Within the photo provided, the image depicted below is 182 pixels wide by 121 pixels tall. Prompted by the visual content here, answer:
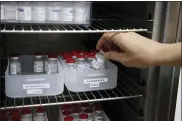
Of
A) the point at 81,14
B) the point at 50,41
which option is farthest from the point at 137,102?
the point at 50,41

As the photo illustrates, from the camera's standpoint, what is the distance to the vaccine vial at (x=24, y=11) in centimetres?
104

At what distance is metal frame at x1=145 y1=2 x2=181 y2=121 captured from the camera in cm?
106

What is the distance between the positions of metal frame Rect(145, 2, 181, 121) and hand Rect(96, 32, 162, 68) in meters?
0.11

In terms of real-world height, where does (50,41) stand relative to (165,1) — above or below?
below

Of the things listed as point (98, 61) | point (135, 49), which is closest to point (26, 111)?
point (98, 61)

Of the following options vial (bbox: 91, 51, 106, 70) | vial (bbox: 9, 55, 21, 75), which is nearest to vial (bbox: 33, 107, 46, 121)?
vial (bbox: 9, 55, 21, 75)

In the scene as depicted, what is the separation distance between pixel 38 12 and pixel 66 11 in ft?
0.38

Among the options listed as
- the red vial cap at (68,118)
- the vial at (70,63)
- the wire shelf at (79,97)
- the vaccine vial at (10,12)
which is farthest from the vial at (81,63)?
the vaccine vial at (10,12)

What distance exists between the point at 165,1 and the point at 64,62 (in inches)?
22.1

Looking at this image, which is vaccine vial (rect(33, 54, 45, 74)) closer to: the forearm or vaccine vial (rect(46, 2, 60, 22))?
vaccine vial (rect(46, 2, 60, 22))

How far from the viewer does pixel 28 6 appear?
3.43 ft

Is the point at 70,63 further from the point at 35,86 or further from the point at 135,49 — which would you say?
the point at 135,49

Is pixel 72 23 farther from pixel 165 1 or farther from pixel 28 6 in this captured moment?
pixel 165 1

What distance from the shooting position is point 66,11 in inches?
42.7
